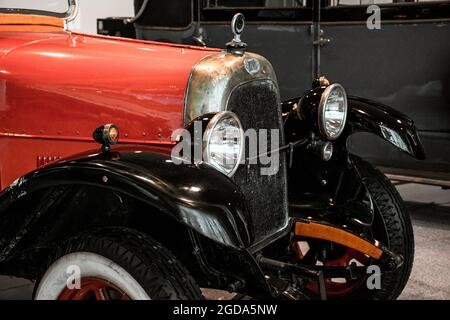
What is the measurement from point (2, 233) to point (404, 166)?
133 inches

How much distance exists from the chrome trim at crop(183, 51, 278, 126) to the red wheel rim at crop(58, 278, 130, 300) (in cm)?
63

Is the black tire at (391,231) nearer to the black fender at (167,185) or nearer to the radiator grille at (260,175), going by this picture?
the radiator grille at (260,175)

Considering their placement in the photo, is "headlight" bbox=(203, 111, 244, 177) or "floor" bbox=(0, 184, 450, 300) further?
"floor" bbox=(0, 184, 450, 300)

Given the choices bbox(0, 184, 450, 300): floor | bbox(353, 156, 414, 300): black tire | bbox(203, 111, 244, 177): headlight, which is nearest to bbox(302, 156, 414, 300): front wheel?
bbox(353, 156, 414, 300): black tire

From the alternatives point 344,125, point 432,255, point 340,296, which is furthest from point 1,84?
point 432,255

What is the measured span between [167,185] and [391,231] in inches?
57.1

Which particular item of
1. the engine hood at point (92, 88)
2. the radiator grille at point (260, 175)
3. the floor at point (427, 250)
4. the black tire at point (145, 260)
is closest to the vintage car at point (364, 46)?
the floor at point (427, 250)

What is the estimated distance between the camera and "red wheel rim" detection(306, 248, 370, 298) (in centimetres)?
297

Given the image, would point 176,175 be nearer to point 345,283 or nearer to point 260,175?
point 260,175

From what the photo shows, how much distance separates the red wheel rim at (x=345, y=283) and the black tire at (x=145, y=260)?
125 centimetres

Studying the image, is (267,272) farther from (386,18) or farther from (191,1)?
(191,1)

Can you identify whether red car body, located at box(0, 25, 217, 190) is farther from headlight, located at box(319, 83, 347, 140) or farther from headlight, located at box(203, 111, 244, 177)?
headlight, located at box(319, 83, 347, 140)

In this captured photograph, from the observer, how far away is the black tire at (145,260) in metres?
1.86

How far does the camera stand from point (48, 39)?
9.36 feet
